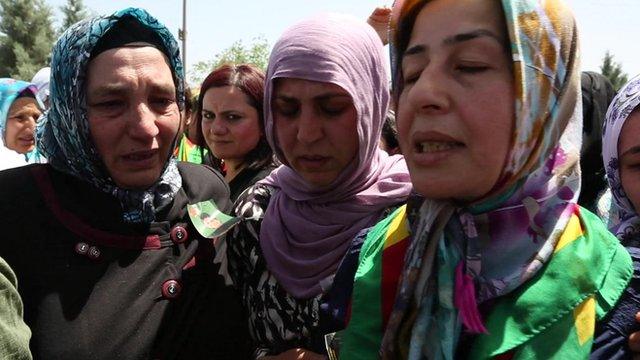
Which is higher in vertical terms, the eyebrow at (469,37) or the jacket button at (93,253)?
the eyebrow at (469,37)

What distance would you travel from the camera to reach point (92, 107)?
1.88 m

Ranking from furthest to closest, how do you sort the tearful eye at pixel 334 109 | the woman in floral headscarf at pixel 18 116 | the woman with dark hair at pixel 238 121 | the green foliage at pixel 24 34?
1. the green foliage at pixel 24 34
2. the woman in floral headscarf at pixel 18 116
3. the woman with dark hair at pixel 238 121
4. the tearful eye at pixel 334 109

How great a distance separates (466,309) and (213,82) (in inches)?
113

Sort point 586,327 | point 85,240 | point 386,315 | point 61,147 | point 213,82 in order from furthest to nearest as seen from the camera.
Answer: point 213,82, point 61,147, point 85,240, point 386,315, point 586,327

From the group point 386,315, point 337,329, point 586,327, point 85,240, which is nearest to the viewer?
point 586,327

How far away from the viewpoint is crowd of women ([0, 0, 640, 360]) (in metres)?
1.19

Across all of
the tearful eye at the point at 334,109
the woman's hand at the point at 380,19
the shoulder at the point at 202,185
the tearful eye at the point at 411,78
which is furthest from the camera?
the woman's hand at the point at 380,19

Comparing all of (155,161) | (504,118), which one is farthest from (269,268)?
(504,118)

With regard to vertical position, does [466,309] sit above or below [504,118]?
below

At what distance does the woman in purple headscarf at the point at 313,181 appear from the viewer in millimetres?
1898

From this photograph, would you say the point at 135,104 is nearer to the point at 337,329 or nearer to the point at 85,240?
the point at 85,240

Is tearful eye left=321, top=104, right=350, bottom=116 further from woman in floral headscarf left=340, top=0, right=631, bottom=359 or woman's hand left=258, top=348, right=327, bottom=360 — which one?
woman's hand left=258, top=348, right=327, bottom=360

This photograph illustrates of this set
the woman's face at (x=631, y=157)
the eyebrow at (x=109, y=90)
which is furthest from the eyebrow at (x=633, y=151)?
the eyebrow at (x=109, y=90)

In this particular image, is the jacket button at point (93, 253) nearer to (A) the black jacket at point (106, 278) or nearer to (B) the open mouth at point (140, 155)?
(A) the black jacket at point (106, 278)
